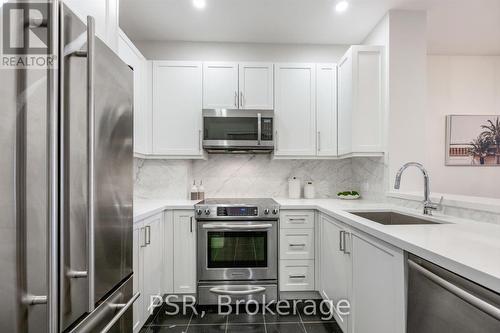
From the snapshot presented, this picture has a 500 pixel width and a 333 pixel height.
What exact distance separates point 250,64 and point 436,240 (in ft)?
7.61

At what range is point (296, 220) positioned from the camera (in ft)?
8.38

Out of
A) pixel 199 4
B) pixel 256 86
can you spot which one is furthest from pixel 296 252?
pixel 199 4

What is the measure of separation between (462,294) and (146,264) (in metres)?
1.88

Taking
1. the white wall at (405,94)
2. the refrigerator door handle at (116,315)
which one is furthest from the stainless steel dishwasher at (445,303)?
the white wall at (405,94)

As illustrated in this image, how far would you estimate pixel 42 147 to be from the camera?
77cm

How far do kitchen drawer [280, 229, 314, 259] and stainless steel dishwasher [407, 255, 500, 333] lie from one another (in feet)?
4.66

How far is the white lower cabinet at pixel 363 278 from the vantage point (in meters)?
1.21

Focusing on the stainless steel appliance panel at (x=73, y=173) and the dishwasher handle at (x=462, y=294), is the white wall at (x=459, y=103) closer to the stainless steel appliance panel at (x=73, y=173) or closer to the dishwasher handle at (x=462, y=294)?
the dishwasher handle at (x=462, y=294)

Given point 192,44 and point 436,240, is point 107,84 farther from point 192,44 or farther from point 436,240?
point 192,44

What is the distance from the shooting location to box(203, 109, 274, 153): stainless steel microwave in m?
2.76

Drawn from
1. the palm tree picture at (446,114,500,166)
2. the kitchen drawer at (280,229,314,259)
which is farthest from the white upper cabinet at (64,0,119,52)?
the palm tree picture at (446,114,500,166)

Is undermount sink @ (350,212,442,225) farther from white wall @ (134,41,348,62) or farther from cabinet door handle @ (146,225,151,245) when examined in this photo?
white wall @ (134,41,348,62)

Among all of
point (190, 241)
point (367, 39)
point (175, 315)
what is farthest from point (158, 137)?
point (367, 39)

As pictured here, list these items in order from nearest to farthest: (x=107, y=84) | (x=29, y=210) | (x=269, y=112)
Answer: (x=29, y=210)
(x=107, y=84)
(x=269, y=112)
